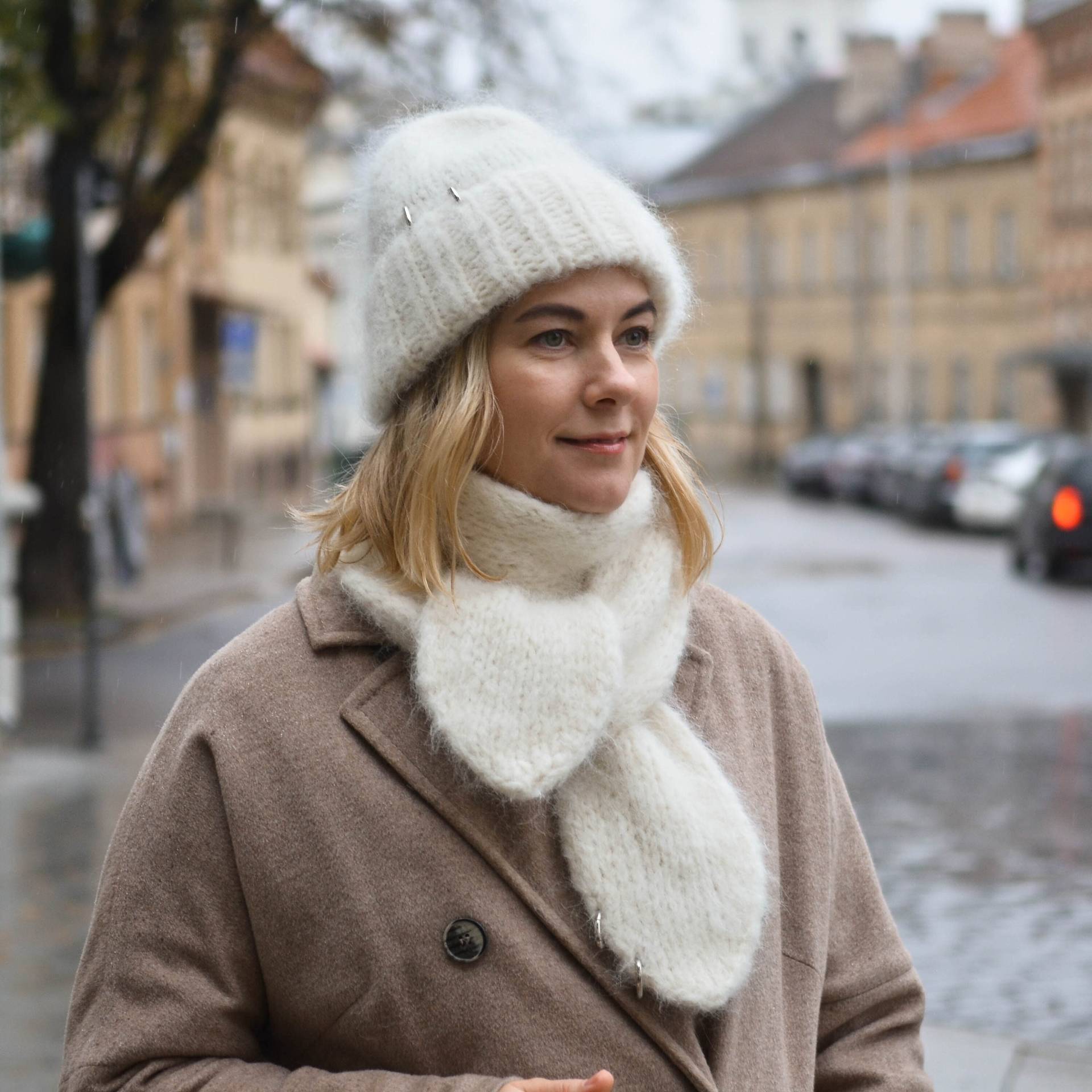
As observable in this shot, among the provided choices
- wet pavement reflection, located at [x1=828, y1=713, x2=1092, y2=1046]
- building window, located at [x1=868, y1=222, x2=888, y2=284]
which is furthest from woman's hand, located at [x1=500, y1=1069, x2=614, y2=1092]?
building window, located at [x1=868, y1=222, x2=888, y2=284]

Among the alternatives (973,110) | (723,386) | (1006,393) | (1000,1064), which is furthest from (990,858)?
(723,386)

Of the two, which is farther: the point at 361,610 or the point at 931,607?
the point at 931,607

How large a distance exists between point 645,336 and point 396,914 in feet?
2.44

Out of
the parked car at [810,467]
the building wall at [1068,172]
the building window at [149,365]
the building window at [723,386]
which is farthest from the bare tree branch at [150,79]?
the building window at [723,386]

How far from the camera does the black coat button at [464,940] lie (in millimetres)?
2193

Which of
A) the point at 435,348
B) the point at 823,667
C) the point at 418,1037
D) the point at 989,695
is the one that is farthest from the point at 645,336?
the point at 823,667

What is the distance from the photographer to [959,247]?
6225 centimetres

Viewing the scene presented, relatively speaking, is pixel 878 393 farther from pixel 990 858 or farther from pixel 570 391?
pixel 570 391

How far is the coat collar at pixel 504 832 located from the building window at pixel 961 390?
200 feet

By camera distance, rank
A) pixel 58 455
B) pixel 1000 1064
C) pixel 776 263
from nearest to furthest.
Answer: pixel 1000 1064, pixel 58 455, pixel 776 263

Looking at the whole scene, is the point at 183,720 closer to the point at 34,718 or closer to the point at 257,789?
the point at 257,789

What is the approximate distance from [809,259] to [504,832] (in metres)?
67.3

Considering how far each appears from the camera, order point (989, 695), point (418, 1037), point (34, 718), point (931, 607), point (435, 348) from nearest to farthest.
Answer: point (418, 1037) < point (435, 348) < point (34, 718) < point (989, 695) < point (931, 607)

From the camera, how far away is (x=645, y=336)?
2.42m
